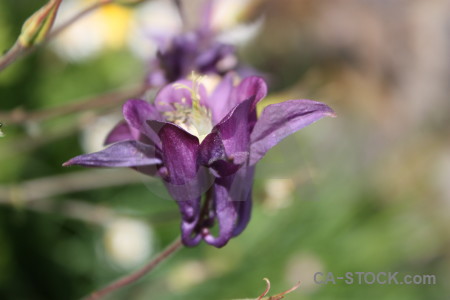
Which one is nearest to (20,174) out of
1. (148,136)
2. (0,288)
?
(0,288)

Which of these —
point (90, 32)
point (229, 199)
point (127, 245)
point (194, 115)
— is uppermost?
point (90, 32)

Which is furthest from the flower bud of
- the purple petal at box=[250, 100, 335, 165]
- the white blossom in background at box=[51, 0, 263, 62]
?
the white blossom in background at box=[51, 0, 263, 62]

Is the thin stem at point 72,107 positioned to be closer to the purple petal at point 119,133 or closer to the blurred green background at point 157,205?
the blurred green background at point 157,205

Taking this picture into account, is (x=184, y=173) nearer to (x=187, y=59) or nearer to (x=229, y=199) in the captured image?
(x=229, y=199)

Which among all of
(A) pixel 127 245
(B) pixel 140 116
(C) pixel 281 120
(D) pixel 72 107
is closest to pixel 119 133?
(B) pixel 140 116

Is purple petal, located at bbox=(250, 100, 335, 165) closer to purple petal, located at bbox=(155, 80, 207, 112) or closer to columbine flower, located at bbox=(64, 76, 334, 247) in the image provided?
columbine flower, located at bbox=(64, 76, 334, 247)

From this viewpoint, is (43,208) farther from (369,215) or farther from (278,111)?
(369,215)
